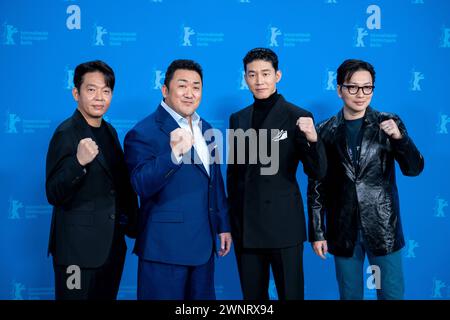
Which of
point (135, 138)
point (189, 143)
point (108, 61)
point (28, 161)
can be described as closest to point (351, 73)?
point (189, 143)

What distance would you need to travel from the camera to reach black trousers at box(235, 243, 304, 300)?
200cm

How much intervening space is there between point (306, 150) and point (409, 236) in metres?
1.51

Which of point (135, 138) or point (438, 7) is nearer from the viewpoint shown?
point (135, 138)

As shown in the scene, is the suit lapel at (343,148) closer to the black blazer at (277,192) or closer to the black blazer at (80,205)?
the black blazer at (277,192)

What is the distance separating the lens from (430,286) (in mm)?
3023

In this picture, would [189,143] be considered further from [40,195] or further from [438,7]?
[438,7]

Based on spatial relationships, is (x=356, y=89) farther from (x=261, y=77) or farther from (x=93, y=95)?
(x=93, y=95)

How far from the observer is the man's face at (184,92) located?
1921mm

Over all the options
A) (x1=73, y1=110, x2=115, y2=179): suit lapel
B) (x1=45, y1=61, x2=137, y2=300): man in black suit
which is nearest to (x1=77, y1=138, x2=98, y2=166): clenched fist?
(x1=45, y1=61, x2=137, y2=300): man in black suit

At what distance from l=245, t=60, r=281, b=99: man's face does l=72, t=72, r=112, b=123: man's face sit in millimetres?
671

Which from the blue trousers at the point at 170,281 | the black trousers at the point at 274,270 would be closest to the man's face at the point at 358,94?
the black trousers at the point at 274,270
